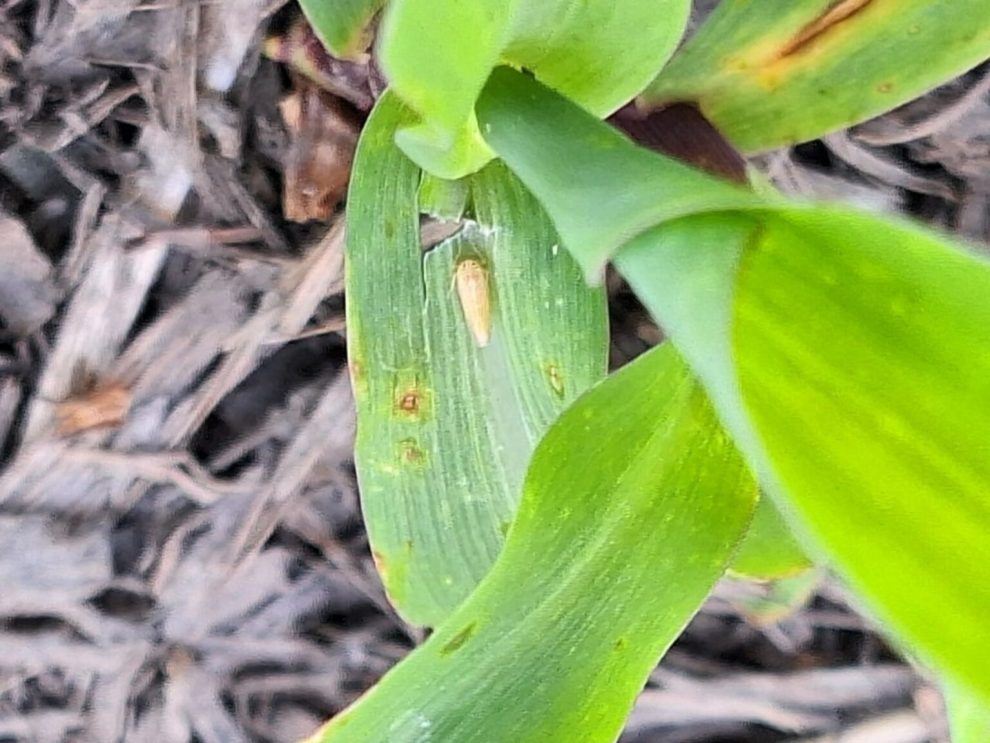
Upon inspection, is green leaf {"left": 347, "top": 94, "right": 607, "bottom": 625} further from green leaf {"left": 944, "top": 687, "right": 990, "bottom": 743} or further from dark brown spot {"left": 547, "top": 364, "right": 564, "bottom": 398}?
green leaf {"left": 944, "top": 687, "right": 990, "bottom": 743}

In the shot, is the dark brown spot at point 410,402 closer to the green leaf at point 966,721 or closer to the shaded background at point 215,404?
the shaded background at point 215,404

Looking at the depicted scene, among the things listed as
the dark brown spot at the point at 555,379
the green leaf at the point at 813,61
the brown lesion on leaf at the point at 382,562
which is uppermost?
the green leaf at the point at 813,61

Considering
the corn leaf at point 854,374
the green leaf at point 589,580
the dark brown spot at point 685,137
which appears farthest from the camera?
the dark brown spot at point 685,137

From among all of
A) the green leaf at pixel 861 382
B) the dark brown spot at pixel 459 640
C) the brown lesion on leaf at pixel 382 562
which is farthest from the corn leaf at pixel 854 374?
the brown lesion on leaf at pixel 382 562

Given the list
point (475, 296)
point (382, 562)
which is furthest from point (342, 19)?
point (382, 562)

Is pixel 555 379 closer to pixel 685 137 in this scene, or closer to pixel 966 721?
pixel 685 137

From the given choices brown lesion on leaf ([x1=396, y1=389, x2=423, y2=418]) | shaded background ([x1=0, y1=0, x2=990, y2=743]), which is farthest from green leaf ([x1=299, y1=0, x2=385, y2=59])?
brown lesion on leaf ([x1=396, y1=389, x2=423, y2=418])
